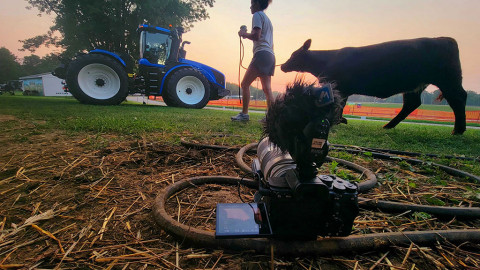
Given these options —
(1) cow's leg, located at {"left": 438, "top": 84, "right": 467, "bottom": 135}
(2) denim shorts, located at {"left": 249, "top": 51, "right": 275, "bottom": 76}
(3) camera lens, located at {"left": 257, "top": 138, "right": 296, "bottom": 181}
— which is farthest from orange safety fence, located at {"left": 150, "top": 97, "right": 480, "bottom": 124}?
(3) camera lens, located at {"left": 257, "top": 138, "right": 296, "bottom": 181}

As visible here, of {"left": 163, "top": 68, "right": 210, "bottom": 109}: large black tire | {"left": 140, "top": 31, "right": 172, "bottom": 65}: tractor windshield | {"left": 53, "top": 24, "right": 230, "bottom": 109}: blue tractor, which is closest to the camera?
{"left": 53, "top": 24, "right": 230, "bottom": 109}: blue tractor

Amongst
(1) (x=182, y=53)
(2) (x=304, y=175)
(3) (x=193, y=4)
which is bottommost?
(2) (x=304, y=175)

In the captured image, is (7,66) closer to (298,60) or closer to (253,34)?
(253,34)

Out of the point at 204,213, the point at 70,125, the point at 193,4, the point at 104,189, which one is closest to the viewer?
the point at 204,213

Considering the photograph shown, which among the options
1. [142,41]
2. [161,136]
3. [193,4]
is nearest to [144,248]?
[161,136]

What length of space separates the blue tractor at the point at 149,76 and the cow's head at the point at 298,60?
16.5 feet

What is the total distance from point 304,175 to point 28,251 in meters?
1.18

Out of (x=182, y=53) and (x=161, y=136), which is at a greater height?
Answer: (x=182, y=53)

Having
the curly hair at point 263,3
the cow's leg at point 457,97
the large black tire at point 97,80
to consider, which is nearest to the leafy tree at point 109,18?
the large black tire at point 97,80

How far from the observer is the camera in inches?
31.6

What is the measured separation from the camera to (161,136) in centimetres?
293

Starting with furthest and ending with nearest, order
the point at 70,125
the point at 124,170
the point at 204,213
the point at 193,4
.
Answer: the point at 193,4
the point at 70,125
the point at 124,170
the point at 204,213

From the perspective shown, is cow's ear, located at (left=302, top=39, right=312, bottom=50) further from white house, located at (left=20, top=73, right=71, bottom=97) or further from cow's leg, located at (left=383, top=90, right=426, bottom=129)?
white house, located at (left=20, top=73, right=71, bottom=97)

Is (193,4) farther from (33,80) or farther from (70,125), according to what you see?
(33,80)
